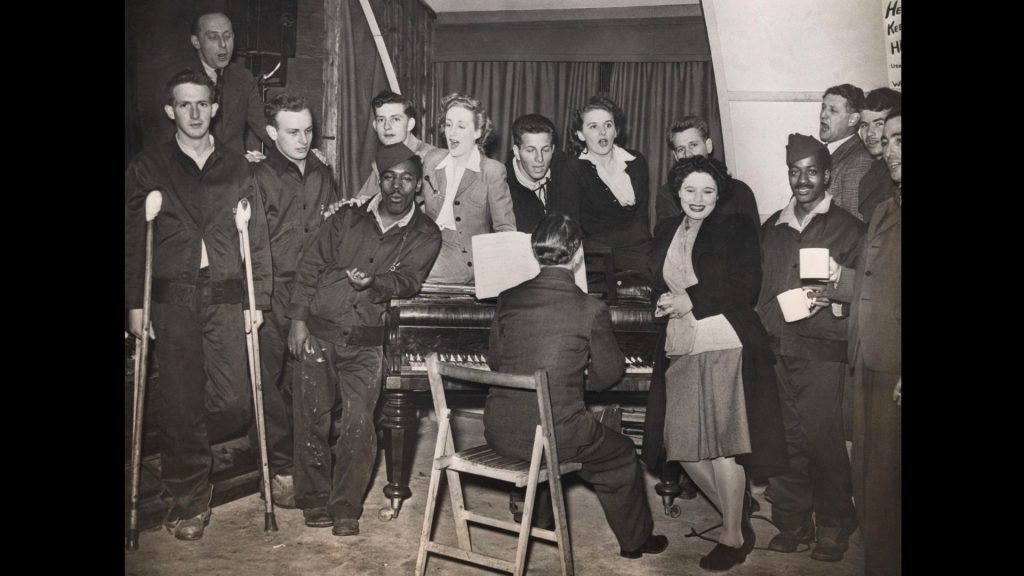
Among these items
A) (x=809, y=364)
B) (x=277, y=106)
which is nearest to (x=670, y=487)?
(x=809, y=364)

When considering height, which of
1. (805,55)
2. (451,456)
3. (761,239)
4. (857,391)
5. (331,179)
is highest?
(805,55)

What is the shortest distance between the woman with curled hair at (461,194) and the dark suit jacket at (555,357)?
1.83 ft

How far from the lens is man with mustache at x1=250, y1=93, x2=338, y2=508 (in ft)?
13.8

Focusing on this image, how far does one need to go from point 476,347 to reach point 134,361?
5.35 feet

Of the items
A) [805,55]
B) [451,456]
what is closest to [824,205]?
[805,55]

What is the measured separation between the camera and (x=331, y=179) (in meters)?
4.31

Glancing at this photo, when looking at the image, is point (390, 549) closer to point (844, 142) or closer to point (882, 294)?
point (882, 294)

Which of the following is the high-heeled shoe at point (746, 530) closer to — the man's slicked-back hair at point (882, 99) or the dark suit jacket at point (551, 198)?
the dark suit jacket at point (551, 198)

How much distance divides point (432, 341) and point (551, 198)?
2.99 feet

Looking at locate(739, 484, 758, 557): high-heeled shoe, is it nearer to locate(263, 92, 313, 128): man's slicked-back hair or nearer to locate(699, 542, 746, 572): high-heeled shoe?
locate(699, 542, 746, 572): high-heeled shoe

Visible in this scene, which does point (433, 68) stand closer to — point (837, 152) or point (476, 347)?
point (476, 347)

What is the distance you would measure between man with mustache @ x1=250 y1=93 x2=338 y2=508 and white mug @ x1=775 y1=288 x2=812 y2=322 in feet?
7.36

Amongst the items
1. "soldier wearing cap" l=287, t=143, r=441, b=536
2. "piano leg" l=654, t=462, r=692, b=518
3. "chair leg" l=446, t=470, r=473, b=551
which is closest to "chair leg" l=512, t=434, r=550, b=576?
"chair leg" l=446, t=470, r=473, b=551

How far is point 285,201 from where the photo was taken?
423cm
